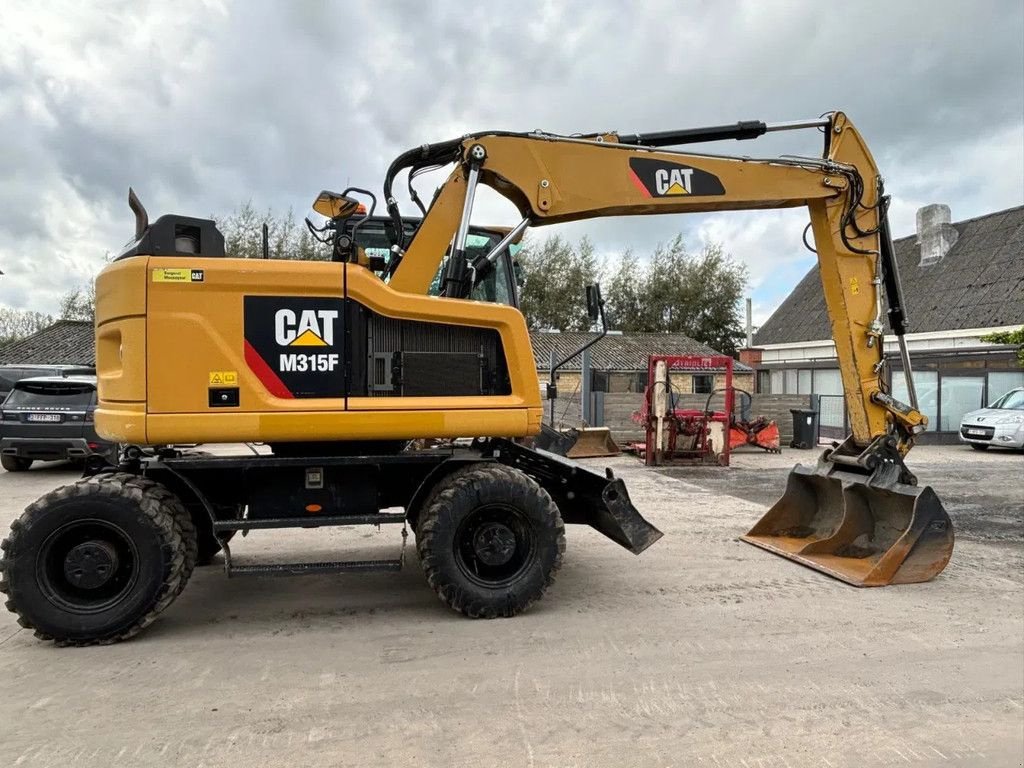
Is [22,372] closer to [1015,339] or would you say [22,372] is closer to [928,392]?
[928,392]

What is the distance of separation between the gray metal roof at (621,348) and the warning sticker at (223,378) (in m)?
26.8

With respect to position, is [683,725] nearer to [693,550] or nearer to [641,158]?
[693,550]

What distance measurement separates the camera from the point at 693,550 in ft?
21.3

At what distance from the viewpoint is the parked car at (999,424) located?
15914 millimetres

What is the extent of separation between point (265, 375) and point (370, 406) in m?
0.65

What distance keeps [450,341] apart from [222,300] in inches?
55.1

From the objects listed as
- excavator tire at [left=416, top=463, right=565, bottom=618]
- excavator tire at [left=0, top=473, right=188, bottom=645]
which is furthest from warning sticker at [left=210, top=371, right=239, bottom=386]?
excavator tire at [left=416, top=463, right=565, bottom=618]

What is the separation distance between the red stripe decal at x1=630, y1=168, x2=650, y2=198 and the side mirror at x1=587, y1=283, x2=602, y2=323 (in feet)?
2.56

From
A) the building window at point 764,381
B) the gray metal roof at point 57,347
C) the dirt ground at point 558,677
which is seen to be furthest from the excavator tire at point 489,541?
the gray metal roof at point 57,347

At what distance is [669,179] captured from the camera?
17.5ft

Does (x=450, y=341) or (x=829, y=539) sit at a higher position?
(x=450, y=341)

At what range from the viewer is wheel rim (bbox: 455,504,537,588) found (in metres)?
4.55

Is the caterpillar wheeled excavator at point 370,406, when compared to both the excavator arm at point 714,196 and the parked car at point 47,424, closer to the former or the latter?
the excavator arm at point 714,196

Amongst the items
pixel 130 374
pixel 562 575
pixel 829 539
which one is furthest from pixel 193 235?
pixel 829 539
